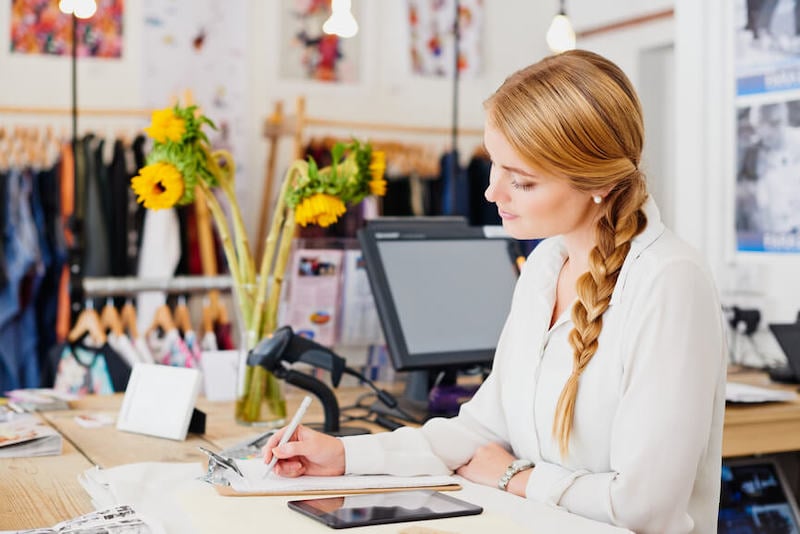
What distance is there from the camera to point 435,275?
2498 mm

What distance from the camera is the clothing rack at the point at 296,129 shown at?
4766mm

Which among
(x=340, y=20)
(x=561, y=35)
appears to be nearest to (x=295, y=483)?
(x=340, y=20)

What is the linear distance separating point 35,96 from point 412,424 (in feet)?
10.6

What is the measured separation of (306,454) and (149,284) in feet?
10.1

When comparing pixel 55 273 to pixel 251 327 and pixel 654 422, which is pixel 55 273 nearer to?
pixel 251 327

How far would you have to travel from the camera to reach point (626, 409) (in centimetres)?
148

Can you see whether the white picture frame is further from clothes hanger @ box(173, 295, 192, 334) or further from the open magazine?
clothes hanger @ box(173, 295, 192, 334)

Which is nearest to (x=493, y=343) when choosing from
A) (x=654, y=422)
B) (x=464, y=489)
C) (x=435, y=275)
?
(x=435, y=275)

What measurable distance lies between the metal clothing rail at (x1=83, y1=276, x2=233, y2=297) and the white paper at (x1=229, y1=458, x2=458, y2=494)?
2967 millimetres

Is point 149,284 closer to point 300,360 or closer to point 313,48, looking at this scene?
point 313,48

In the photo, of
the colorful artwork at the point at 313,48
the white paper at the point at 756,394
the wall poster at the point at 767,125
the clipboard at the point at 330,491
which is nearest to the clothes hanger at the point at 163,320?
the colorful artwork at the point at 313,48

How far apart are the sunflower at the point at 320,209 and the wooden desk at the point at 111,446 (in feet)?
1.56

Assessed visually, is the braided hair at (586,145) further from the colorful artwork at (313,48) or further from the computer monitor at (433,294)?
the colorful artwork at (313,48)

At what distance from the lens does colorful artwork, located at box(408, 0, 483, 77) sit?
5.61m
